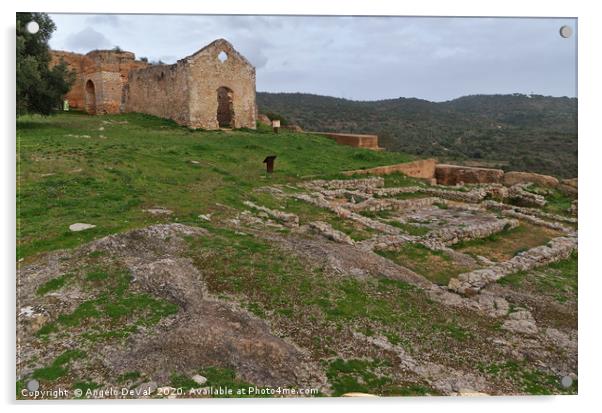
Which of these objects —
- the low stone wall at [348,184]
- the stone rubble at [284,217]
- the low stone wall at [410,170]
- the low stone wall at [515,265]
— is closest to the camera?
the low stone wall at [515,265]

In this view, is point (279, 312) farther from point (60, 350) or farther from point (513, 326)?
point (513, 326)

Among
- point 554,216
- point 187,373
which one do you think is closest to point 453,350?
point 187,373

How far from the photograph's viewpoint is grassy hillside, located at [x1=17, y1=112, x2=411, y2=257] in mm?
8055

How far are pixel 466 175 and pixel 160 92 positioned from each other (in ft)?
47.2

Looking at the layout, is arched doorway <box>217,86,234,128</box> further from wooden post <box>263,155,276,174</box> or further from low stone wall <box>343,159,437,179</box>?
wooden post <box>263,155,276,174</box>

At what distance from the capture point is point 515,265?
865cm

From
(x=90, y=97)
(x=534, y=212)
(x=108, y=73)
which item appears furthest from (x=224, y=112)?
(x=534, y=212)

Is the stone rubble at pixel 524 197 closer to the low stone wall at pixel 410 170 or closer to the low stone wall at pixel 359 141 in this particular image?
the low stone wall at pixel 410 170

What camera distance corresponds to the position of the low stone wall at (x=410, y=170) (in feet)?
55.7

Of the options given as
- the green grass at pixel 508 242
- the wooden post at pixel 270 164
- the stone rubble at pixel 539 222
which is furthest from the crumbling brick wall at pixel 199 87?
the green grass at pixel 508 242

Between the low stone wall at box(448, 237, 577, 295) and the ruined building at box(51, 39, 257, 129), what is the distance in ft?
51.2

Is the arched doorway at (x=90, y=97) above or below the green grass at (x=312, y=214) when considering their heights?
above

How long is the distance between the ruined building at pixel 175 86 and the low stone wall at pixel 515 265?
614 inches

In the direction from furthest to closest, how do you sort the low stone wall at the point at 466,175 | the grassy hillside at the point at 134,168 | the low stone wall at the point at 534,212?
1. the low stone wall at the point at 466,175
2. the low stone wall at the point at 534,212
3. the grassy hillside at the point at 134,168
